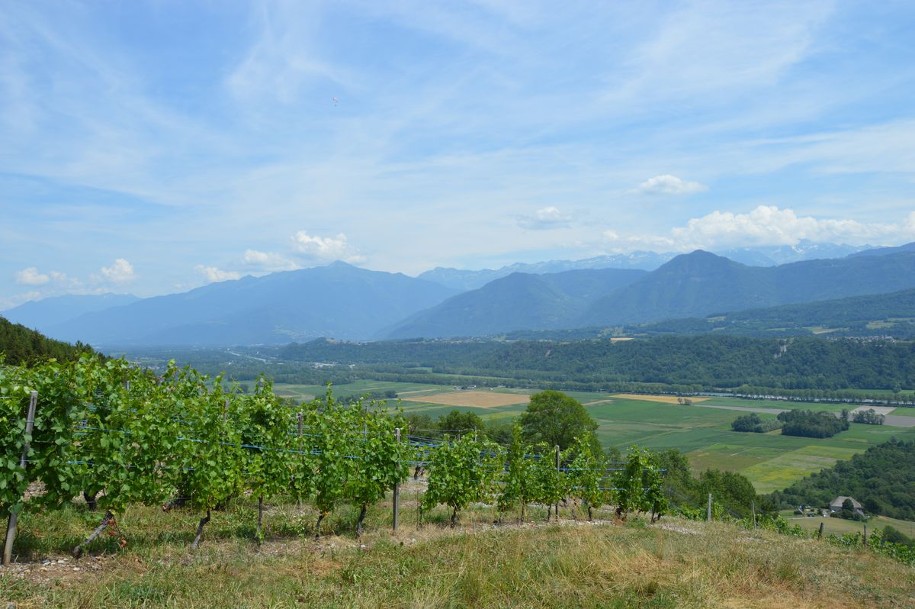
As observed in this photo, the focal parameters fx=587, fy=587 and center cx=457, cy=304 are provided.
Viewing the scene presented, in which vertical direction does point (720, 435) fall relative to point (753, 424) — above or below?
below

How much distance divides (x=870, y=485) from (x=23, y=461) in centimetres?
6059

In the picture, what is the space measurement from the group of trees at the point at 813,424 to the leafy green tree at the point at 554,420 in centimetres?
5163

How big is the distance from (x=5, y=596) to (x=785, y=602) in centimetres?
968

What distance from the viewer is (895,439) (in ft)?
216

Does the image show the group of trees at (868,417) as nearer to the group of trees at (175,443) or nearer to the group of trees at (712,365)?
the group of trees at (712,365)

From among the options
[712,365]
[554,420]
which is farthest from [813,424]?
[712,365]

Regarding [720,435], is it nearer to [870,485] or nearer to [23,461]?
[870,485]

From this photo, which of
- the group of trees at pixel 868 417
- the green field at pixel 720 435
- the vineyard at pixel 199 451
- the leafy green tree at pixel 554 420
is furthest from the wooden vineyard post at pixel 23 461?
the group of trees at pixel 868 417

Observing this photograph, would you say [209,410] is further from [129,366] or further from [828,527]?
[828,527]

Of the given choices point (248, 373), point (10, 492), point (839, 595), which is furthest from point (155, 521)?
point (248, 373)

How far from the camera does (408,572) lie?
8.23m

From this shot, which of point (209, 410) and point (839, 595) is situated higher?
point (209, 410)

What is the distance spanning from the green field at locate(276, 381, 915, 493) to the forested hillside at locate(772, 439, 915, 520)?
2.01 m

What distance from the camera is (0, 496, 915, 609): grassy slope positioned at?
6945 mm
